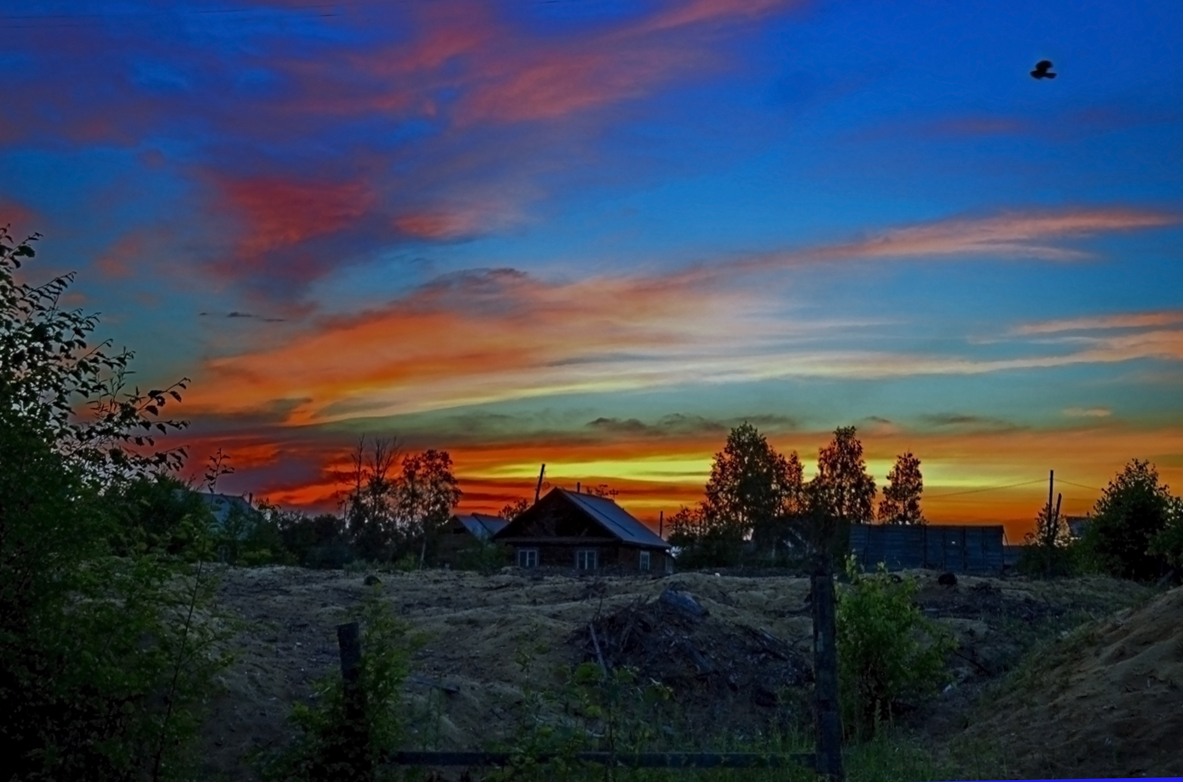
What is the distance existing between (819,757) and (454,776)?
2558mm

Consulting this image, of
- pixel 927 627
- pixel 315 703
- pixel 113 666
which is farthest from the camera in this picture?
pixel 927 627

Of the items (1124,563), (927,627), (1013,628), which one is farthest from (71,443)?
(1124,563)

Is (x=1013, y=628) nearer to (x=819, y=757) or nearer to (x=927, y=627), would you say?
(x=927, y=627)

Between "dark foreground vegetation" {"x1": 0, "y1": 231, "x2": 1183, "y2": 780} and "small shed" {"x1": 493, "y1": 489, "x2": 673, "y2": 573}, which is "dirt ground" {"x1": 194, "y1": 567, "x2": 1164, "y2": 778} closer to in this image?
"dark foreground vegetation" {"x1": 0, "y1": 231, "x2": 1183, "y2": 780}

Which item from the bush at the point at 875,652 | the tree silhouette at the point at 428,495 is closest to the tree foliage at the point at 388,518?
the tree silhouette at the point at 428,495

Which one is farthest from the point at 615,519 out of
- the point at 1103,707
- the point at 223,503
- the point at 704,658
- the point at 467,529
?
the point at 223,503

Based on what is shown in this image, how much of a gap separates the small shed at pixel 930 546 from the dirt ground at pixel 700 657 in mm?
13231

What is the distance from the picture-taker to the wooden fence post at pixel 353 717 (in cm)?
718

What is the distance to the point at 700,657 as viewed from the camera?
1377 cm

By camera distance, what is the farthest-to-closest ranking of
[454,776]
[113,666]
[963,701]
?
1. [963,701]
2. [454,776]
3. [113,666]

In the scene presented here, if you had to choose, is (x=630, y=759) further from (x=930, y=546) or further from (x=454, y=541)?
(x=454, y=541)

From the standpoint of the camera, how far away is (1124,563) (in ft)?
97.8

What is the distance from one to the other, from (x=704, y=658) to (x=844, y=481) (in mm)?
47518

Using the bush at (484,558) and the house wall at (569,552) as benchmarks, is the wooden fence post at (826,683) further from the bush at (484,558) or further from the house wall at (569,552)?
the house wall at (569,552)
